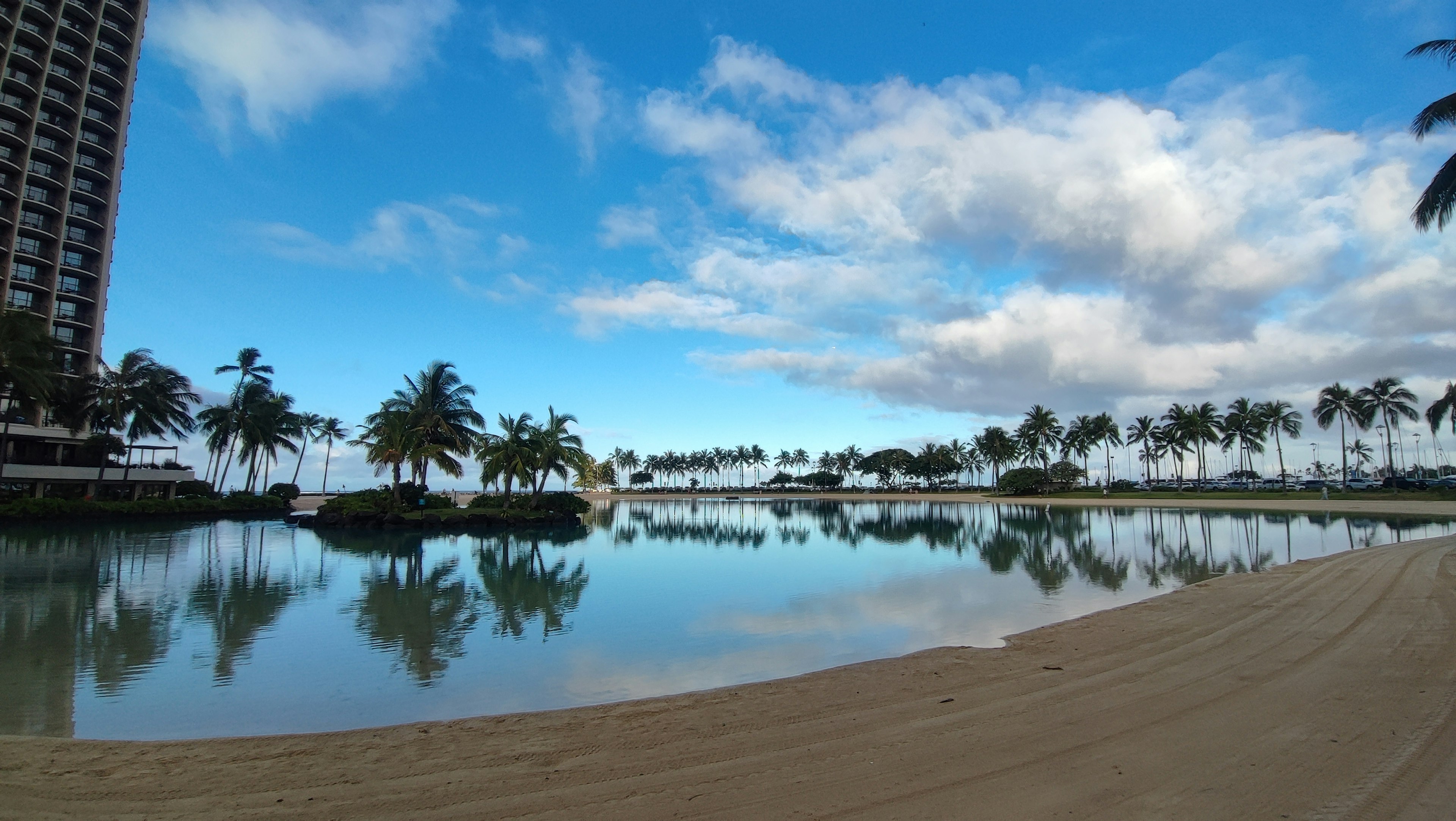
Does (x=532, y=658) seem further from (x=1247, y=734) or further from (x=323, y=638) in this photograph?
(x=1247, y=734)

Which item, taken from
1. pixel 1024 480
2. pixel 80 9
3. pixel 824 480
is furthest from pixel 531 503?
pixel 824 480

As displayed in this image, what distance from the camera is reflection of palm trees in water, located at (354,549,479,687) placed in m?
10.4

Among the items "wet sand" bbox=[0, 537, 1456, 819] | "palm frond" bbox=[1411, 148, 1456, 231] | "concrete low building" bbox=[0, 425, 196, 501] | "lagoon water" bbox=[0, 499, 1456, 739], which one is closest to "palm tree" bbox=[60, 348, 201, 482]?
"concrete low building" bbox=[0, 425, 196, 501]

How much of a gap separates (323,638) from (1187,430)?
91.8 m

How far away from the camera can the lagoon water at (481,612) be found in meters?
8.30

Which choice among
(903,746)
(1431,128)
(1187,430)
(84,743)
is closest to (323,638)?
(84,743)

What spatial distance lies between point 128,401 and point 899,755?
5950 cm

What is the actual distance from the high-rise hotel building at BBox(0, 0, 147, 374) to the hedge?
15.9m

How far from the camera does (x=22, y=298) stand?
5209cm

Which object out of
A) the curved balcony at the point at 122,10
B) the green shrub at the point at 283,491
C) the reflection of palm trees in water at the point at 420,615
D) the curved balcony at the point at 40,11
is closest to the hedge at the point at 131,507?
the green shrub at the point at 283,491

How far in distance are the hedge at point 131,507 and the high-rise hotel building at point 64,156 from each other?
52.2 ft

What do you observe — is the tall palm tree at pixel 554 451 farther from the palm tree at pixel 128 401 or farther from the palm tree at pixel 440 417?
the palm tree at pixel 128 401

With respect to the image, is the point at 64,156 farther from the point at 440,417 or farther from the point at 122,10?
the point at 440,417

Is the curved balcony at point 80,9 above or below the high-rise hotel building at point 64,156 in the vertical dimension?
above
